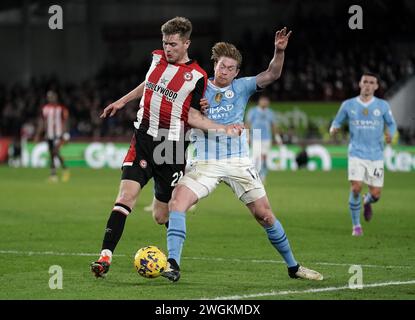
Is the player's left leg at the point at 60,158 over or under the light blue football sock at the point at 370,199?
over

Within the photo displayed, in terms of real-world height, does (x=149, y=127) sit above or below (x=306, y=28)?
below

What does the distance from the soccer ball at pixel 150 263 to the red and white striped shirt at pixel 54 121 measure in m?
17.6

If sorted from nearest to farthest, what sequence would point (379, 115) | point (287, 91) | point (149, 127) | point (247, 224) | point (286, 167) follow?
point (149, 127) < point (379, 115) < point (247, 224) < point (286, 167) < point (287, 91)

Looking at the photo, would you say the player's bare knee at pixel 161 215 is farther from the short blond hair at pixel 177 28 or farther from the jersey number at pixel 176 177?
the short blond hair at pixel 177 28

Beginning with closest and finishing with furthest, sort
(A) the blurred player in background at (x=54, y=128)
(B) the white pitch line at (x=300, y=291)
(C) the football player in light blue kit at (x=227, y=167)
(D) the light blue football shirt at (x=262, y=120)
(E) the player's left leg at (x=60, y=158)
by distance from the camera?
(B) the white pitch line at (x=300, y=291), (C) the football player in light blue kit at (x=227, y=167), (D) the light blue football shirt at (x=262, y=120), (E) the player's left leg at (x=60, y=158), (A) the blurred player in background at (x=54, y=128)

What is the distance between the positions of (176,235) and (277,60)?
74.0 inches

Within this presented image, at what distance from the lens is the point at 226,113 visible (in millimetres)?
9422

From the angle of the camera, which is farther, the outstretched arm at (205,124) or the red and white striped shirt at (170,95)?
the red and white striped shirt at (170,95)

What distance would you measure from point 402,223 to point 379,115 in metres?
2.16

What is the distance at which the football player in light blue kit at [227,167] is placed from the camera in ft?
30.2

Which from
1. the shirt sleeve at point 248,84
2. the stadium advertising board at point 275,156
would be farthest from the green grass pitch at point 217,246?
the stadium advertising board at point 275,156

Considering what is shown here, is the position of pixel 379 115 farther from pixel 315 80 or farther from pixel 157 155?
pixel 315 80
